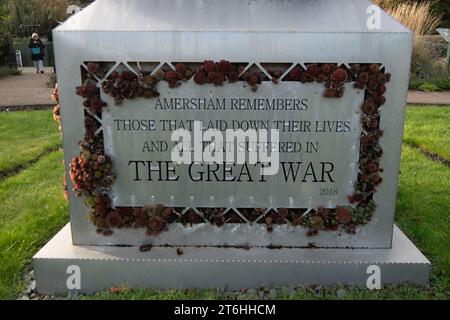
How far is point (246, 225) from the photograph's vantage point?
3.36 m

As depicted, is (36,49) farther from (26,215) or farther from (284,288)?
(284,288)

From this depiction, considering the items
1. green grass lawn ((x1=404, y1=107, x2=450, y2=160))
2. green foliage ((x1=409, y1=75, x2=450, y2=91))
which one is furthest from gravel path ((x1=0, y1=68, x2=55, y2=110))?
green foliage ((x1=409, y1=75, x2=450, y2=91))

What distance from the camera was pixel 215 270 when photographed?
3230 mm

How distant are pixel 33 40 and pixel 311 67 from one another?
49.1 feet

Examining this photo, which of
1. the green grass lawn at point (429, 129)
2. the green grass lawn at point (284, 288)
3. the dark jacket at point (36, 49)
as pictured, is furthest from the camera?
the dark jacket at point (36, 49)

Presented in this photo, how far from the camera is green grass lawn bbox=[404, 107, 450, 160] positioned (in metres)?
6.48

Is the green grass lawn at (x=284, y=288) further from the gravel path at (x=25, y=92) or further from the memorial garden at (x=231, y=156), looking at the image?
the gravel path at (x=25, y=92)

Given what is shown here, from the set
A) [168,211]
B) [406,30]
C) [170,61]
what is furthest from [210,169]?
[406,30]

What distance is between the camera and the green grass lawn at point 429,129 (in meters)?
6.48

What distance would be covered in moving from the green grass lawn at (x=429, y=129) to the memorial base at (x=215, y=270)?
333 cm

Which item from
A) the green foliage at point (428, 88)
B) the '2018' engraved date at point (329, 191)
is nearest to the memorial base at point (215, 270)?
the '2018' engraved date at point (329, 191)

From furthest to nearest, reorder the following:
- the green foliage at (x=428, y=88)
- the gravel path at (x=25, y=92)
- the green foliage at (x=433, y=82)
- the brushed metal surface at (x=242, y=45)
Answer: the green foliage at (x=433, y=82)
the green foliage at (x=428, y=88)
the gravel path at (x=25, y=92)
the brushed metal surface at (x=242, y=45)

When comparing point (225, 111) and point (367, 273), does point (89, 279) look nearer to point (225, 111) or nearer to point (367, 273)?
point (225, 111)

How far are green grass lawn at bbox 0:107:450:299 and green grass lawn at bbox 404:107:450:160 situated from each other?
0.02 metres
